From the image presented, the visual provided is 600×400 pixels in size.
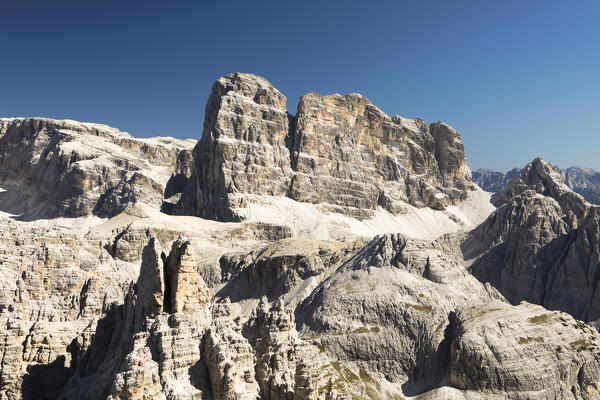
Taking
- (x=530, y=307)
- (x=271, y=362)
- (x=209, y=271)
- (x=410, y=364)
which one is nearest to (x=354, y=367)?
(x=410, y=364)

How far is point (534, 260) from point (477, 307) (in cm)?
9809

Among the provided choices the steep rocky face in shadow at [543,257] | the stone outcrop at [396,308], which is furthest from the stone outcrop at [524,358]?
the steep rocky face in shadow at [543,257]

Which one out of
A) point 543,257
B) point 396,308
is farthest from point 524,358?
point 543,257

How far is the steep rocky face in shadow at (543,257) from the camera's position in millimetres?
135750

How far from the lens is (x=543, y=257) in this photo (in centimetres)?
15388

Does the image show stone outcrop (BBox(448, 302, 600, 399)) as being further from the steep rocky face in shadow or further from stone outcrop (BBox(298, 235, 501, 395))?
the steep rocky face in shadow

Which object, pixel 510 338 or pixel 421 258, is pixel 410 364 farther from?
pixel 421 258

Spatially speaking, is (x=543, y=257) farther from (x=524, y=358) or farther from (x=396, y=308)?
(x=524, y=358)

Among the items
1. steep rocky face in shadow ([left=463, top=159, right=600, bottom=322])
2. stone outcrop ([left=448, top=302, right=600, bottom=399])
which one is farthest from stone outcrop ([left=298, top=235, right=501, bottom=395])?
steep rocky face in shadow ([left=463, top=159, right=600, bottom=322])

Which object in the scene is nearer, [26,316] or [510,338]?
[26,316]

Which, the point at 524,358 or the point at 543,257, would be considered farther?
the point at 543,257

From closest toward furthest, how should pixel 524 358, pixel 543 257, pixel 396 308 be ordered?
pixel 524 358, pixel 396 308, pixel 543 257

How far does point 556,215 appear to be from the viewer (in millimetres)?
168875

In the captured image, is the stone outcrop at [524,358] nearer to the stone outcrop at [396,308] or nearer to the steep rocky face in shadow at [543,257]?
the stone outcrop at [396,308]
